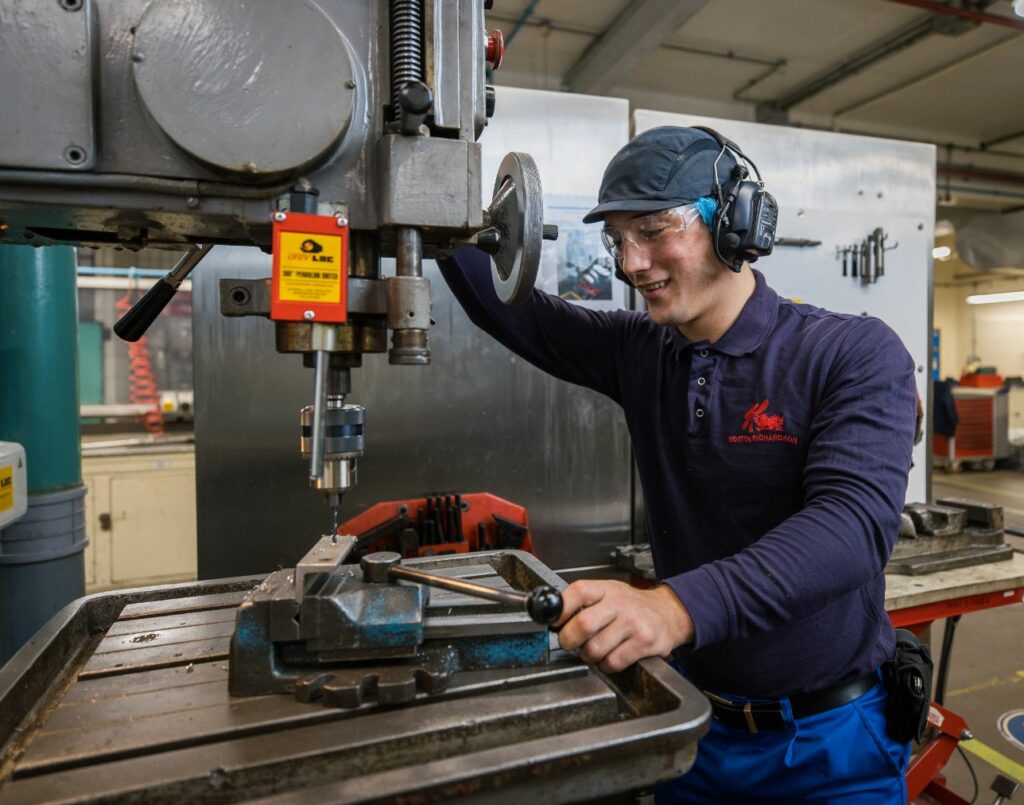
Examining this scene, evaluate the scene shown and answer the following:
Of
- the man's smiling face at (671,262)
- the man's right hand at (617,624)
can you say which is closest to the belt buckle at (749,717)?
the man's right hand at (617,624)

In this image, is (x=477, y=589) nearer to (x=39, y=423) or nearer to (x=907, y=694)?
(x=907, y=694)

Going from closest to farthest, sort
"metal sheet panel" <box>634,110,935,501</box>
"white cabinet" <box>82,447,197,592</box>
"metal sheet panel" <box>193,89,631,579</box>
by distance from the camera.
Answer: "metal sheet panel" <box>193,89,631,579</box> < "metal sheet panel" <box>634,110,935,501</box> < "white cabinet" <box>82,447,197,592</box>

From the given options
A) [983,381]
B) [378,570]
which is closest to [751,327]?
[378,570]

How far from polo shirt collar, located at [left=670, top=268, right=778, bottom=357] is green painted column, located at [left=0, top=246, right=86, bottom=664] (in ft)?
3.95

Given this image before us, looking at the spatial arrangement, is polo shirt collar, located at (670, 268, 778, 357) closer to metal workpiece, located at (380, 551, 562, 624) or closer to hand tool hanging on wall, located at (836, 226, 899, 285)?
metal workpiece, located at (380, 551, 562, 624)

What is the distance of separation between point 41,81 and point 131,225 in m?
0.14

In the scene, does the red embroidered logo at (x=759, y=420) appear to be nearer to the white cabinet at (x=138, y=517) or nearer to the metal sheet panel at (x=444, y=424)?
the metal sheet panel at (x=444, y=424)

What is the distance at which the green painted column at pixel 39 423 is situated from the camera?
4.00 feet

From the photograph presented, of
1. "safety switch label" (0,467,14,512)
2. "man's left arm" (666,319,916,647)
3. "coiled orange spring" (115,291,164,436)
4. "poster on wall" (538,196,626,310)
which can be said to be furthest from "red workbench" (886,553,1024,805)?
"coiled orange spring" (115,291,164,436)

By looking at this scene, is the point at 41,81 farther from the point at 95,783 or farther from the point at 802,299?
the point at 802,299

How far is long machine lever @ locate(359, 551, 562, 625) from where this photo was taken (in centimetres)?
56

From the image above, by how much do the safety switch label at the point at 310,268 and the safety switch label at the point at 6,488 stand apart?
0.85 m

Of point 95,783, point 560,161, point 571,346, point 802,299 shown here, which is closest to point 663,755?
point 95,783

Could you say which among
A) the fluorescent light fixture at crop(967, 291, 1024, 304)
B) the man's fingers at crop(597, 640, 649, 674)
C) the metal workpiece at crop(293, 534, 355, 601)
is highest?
the fluorescent light fixture at crop(967, 291, 1024, 304)
